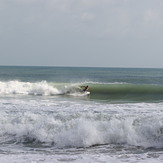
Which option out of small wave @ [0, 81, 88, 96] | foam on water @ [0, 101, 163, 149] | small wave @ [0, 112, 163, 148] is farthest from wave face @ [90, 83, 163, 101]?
small wave @ [0, 112, 163, 148]

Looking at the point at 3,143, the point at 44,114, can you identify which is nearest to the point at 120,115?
the point at 44,114

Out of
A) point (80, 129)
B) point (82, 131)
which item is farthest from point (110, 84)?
point (82, 131)

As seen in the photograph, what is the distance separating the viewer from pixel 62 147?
414 inches

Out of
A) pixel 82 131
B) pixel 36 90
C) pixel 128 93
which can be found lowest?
pixel 82 131

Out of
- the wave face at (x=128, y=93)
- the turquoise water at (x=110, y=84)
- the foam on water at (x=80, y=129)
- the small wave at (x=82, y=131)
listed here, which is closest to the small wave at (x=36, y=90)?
the turquoise water at (x=110, y=84)

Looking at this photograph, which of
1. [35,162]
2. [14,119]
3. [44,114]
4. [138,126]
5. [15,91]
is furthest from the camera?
[15,91]

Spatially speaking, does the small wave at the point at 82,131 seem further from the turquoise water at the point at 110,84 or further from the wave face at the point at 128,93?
the wave face at the point at 128,93

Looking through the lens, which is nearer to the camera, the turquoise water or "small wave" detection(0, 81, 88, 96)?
the turquoise water

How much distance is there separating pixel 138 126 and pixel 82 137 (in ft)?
6.62

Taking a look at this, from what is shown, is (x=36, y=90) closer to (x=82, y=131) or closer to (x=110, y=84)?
(x=110, y=84)

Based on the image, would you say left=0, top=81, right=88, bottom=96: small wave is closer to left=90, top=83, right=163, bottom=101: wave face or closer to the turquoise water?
the turquoise water

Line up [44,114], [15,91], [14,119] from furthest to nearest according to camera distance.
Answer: [15,91] < [44,114] < [14,119]

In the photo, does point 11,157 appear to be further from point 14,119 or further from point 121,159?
point 14,119

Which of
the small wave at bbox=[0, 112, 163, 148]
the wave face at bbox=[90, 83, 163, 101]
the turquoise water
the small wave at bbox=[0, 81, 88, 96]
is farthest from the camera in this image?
the small wave at bbox=[0, 81, 88, 96]
